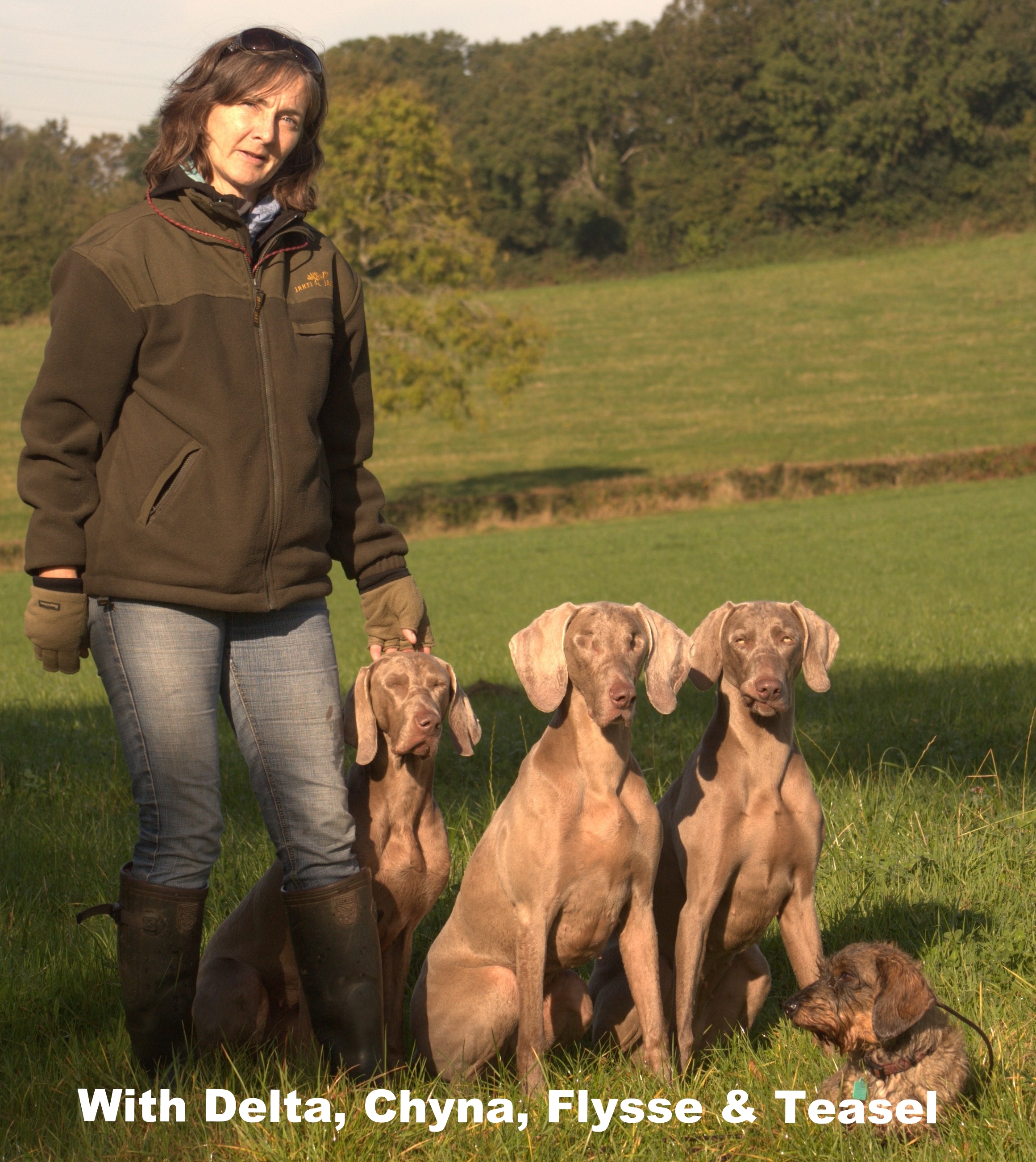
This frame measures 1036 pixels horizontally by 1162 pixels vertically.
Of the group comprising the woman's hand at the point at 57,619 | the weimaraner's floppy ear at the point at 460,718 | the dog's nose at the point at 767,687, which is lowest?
the weimaraner's floppy ear at the point at 460,718

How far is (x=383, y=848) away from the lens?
13.2 feet

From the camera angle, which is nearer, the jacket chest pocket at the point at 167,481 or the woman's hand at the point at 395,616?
the jacket chest pocket at the point at 167,481

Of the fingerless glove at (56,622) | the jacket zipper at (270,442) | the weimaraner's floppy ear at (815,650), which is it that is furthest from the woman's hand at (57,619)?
the weimaraner's floppy ear at (815,650)

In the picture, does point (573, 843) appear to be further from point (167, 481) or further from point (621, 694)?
point (167, 481)

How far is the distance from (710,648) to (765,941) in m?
1.62

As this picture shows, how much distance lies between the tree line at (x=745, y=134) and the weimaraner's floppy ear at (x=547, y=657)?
57.9m

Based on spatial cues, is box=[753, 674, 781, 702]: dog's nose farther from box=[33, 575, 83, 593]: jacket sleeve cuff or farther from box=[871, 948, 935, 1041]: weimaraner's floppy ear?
box=[33, 575, 83, 593]: jacket sleeve cuff

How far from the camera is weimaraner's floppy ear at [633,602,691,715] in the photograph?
145 inches

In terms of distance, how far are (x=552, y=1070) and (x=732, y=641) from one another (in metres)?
1.38

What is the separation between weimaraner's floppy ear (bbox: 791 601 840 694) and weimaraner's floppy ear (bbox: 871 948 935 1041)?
3.02 feet

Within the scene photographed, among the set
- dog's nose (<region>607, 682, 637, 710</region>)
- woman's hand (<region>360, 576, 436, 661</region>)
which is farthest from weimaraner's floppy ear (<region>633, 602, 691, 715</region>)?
woman's hand (<region>360, 576, 436, 661</region>)

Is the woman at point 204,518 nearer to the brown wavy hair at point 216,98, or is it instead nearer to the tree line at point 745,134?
the brown wavy hair at point 216,98

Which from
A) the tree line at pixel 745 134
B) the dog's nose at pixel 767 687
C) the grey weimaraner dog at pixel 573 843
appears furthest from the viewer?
the tree line at pixel 745 134

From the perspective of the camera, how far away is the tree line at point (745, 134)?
63188 mm
